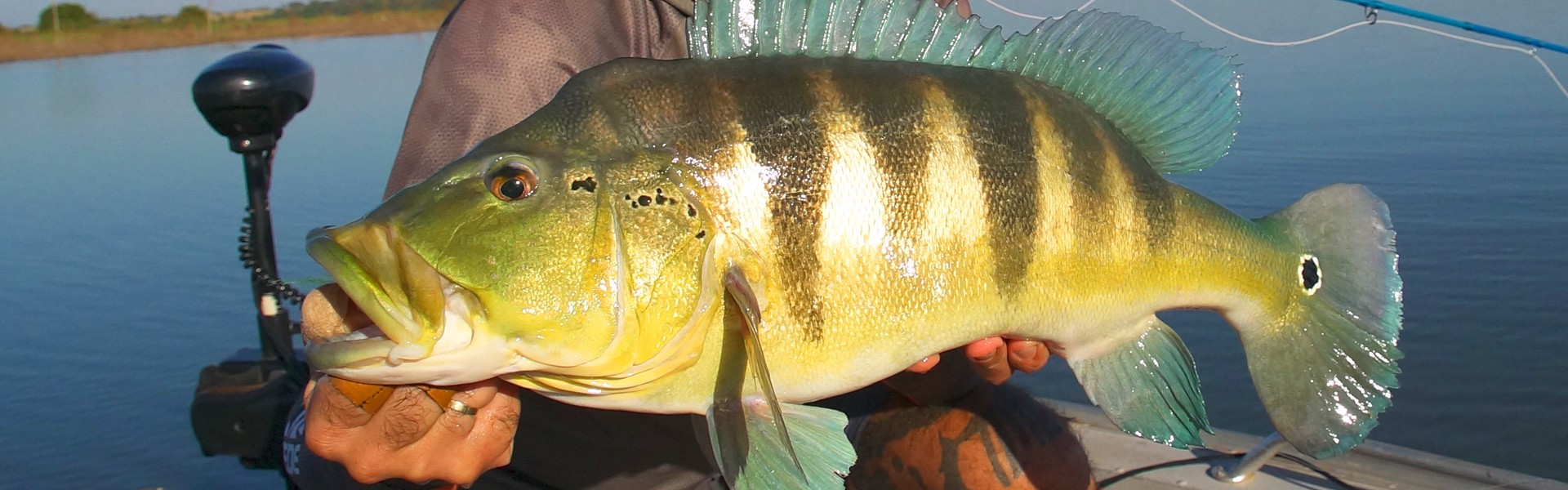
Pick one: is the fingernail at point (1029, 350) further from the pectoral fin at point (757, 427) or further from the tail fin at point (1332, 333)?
the pectoral fin at point (757, 427)

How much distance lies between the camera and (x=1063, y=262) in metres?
1.47

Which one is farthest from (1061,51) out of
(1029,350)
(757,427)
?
(757,427)

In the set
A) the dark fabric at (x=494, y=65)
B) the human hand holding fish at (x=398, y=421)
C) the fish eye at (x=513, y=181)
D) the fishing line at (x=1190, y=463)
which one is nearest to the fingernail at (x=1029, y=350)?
the human hand holding fish at (x=398, y=421)

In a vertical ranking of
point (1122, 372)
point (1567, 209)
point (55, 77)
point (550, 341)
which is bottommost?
point (55, 77)

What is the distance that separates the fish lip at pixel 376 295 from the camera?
3.73ft

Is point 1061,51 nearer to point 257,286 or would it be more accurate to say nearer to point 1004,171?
point 1004,171

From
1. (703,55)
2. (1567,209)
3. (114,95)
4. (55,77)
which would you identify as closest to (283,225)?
(703,55)

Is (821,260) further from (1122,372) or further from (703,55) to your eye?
(1122,372)

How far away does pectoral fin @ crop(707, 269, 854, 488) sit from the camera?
125 cm

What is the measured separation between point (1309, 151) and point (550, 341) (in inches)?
231

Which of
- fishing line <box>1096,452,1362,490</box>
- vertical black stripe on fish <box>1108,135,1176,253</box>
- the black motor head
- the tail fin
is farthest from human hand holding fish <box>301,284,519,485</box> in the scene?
fishing line <box>1096,452,1362,490</box>

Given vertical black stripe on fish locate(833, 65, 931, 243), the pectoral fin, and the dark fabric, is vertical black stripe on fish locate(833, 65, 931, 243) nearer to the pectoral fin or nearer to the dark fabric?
the pectoral fin

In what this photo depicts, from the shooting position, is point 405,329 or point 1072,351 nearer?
point 405,329

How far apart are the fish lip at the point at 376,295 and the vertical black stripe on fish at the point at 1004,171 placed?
67 centimetres
